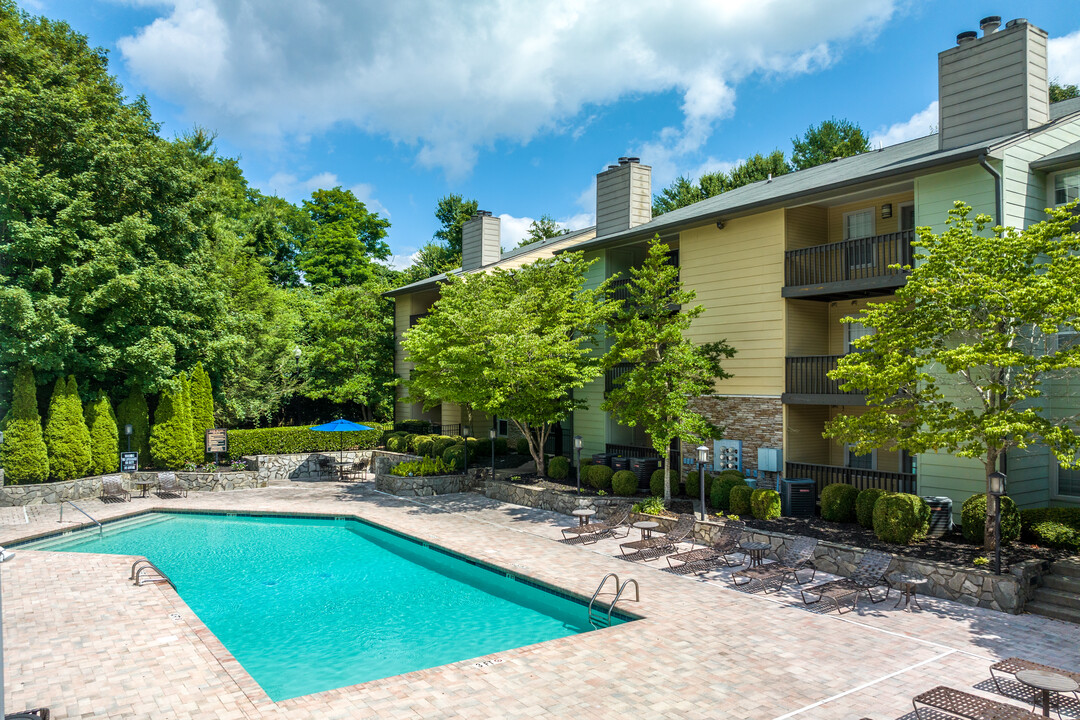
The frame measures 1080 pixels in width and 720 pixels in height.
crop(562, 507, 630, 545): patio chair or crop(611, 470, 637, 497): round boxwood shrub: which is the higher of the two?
crop(611, 470, 637, 497): round boxwood shrub

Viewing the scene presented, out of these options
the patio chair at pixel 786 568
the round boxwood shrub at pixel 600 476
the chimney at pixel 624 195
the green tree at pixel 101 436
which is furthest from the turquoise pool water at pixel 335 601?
the chimney at pixel 624 195

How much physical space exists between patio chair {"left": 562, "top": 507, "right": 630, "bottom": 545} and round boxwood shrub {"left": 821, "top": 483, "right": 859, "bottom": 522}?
5.18 metres

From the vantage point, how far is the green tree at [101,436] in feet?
80.2

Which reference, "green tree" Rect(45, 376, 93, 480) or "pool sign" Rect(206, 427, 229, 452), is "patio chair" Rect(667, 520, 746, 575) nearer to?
"pool sign" Rect(206, 427, 229, 452)

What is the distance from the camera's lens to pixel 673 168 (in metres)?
48.0

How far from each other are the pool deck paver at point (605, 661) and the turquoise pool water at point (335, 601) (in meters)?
0.90

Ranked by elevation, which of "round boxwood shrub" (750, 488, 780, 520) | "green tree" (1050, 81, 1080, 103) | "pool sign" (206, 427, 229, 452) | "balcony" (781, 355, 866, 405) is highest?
"green tree" (1050, 81, 1080, 103)

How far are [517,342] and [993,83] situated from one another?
13780 mm

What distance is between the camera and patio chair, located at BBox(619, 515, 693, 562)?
1488 cm

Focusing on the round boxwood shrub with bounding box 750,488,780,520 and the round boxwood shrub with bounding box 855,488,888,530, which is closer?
the round boxwood shrub with bounding box 855,488,888,530

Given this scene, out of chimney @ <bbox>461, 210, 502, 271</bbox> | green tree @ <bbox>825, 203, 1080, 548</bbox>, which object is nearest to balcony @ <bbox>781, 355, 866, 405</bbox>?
green tree @ <bbox>825, 203, 1080, 548</bbox>

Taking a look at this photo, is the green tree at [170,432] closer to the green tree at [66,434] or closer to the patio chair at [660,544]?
the green tree at [66,434]

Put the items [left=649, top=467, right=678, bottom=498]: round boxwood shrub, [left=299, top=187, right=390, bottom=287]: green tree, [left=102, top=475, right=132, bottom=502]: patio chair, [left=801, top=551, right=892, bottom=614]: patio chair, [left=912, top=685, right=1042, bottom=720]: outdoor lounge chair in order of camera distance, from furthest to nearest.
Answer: [left=299, top=187, right=390, bottom=287]: green tree → [left=102, top=475, right=132, bottom=502]: patio chair → [left=649, top=467, right=678, bottom=498]: round boxwood shrub → [left=801, top=551, right=892, bottom=614]: patio chair → [left=912, top=685, right=1042, bottom=720]: outdoor lounge chair

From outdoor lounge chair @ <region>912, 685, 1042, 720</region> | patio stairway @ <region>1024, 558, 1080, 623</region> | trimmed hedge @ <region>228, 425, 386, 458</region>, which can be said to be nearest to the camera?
outdoor lounge chair @ <region>912, 685, 1042, 720</region>
